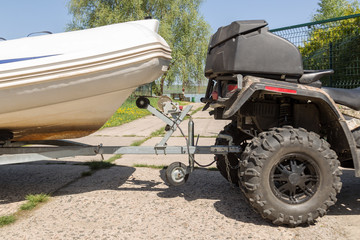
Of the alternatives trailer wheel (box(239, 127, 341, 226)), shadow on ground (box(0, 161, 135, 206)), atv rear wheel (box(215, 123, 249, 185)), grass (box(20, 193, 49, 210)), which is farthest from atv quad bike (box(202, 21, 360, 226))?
grass (box(20, 193, 49, 210))

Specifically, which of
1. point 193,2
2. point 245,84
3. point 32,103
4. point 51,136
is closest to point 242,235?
point 245,84

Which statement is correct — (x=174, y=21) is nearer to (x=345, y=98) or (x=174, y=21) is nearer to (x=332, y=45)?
(x=332, y=45)

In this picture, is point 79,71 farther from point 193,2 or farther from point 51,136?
point 193,2

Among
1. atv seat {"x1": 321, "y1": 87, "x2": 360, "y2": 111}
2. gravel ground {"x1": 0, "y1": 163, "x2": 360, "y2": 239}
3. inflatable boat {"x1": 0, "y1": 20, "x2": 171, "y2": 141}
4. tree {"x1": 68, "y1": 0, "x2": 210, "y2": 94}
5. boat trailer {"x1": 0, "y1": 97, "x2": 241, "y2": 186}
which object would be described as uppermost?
tree {"x1": 68, "y1": 0, "x2": 210, "y2": 94}

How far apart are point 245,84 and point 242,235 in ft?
3.94

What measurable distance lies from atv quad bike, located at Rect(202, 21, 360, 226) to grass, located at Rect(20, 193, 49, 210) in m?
1.98

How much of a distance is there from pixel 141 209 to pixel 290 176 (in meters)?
1.38

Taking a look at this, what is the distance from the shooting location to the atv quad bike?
2.66 metres

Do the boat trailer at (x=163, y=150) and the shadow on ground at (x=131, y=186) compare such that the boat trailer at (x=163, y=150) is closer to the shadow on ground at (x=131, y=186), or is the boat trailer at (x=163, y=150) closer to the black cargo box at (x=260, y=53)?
the shadow on ground at (x=131, y=186)

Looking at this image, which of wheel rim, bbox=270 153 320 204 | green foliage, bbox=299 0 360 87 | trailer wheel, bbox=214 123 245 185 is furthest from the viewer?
green foliage, bbox=299 0 360 87

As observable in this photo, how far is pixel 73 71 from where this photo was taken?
296 centimetres

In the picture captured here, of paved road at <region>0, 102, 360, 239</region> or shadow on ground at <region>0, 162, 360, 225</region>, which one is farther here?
shadow on ground at <region>0, 162, 360, 225</region>

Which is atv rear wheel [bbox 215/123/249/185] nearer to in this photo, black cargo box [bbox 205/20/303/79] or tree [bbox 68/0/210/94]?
black cargo box [bbox 205/20/303/79]

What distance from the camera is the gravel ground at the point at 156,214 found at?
8.42 ft
